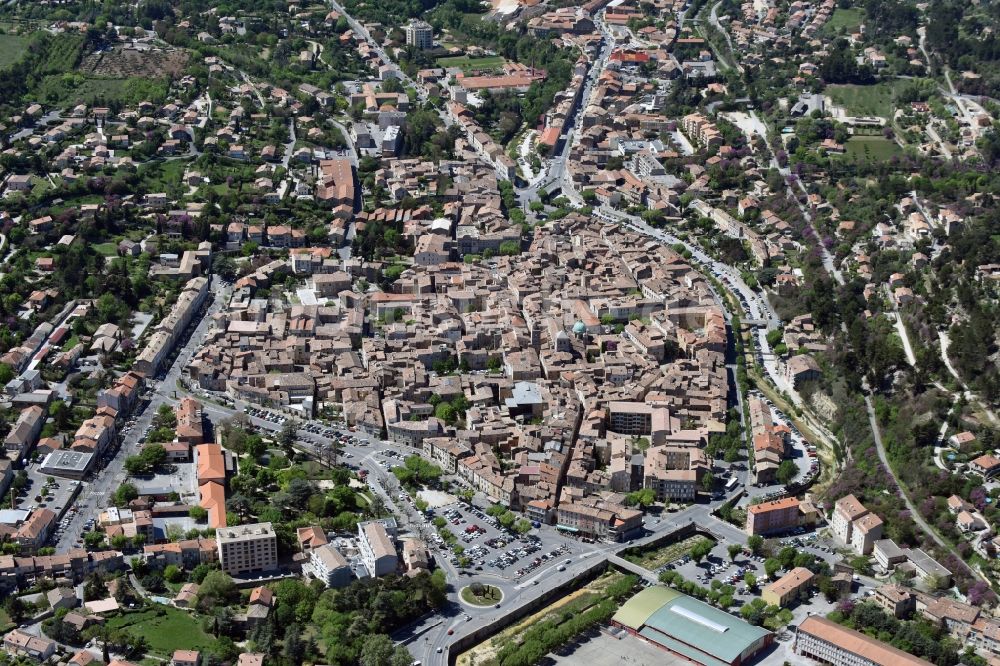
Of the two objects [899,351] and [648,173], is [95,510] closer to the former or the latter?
[899,351]

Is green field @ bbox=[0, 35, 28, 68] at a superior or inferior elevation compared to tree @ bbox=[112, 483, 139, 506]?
superior

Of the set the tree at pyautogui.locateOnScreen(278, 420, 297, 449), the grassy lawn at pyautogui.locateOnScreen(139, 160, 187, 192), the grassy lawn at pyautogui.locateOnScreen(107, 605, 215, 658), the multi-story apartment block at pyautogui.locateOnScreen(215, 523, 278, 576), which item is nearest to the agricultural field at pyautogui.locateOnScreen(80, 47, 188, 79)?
the grassy lawn at pyautogui.locateOnScreen(139, 160, 187, 192)

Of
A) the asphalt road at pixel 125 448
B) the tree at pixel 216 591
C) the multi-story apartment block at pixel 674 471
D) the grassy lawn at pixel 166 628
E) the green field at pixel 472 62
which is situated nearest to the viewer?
the grassy lawn at pixel 166 628

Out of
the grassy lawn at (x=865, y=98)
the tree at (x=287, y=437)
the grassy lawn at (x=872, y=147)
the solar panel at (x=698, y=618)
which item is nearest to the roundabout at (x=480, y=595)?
the solar panel at (x=698, y=618)

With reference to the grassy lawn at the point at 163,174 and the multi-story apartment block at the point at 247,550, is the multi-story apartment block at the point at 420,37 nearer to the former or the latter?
the grassy lawn at the point at 163,174

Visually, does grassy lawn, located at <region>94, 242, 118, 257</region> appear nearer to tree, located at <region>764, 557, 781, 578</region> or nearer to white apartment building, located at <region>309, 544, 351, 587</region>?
white apartment building, located at <region>309, 544, 351, 587</region>

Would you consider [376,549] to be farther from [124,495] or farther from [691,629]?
[691,629]
